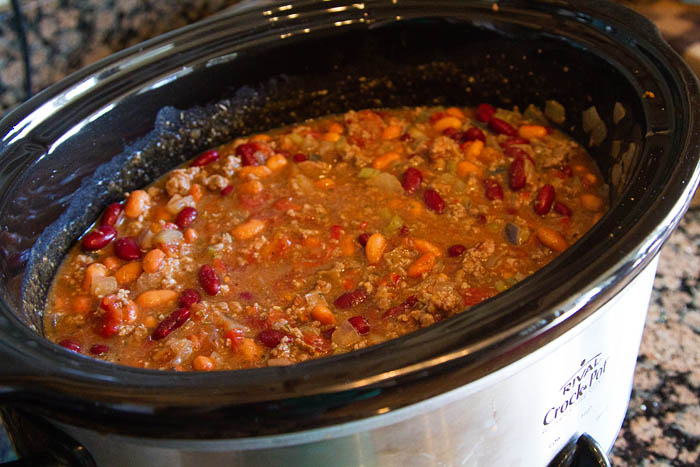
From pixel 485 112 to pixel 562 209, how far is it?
0.43 metres

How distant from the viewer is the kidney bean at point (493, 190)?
171cm

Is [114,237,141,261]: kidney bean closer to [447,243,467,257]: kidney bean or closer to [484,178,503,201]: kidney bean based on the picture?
[447,243,467,257]: kidney bean

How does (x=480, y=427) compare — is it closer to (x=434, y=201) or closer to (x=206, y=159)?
(x=434, y=201)

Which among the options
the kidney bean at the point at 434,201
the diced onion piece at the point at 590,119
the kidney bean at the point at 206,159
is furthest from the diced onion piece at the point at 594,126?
the kidney bean at the point at 206,159

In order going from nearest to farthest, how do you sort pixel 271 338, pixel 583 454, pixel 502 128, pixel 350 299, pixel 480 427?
pixel 480 427
pixel 583 454
pixel 271 338
pixel 350 299
pixel 502 128

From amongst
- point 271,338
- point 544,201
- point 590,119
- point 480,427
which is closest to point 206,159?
point 271,338

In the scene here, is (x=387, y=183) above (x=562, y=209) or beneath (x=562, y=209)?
above

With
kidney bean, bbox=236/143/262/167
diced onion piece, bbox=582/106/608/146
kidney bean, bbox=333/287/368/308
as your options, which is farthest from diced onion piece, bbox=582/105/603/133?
kidney bean, bbox=236/143/262/167

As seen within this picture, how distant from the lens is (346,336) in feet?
4.51

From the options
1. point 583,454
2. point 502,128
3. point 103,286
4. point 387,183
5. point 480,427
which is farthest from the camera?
point 502,128

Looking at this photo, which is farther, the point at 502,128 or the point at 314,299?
the point at 502,128

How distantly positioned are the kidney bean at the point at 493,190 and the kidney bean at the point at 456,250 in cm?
20

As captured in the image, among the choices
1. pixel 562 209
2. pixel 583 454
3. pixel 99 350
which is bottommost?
pixel 583 454

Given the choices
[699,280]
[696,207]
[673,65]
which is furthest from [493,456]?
[696,207]
